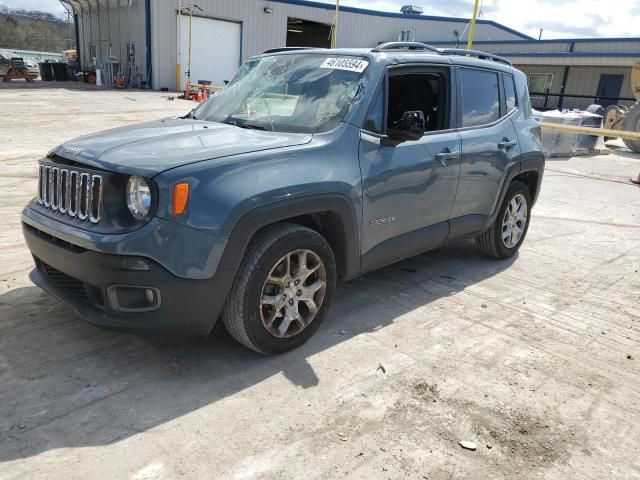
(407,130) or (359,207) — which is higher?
(407,130)

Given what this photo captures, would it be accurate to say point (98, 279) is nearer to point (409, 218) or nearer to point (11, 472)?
point (11, 472)

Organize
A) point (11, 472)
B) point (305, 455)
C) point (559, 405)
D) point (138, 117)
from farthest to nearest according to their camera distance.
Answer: point (138, 117)
point (559, 405)
point (305, 455)
point (11, 472)

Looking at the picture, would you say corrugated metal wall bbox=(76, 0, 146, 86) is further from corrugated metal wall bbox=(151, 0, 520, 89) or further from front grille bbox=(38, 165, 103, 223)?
front grille bbox=(38, 165, 103, 223)

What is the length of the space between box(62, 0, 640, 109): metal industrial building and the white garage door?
5 cm

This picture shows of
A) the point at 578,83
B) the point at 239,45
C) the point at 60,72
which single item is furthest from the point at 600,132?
the point at 60,72

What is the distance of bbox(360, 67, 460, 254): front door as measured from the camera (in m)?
3.70

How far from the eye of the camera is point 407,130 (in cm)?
368

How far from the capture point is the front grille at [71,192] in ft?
9.61

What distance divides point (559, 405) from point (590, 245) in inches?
150

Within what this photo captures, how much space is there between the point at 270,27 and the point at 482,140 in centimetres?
2948

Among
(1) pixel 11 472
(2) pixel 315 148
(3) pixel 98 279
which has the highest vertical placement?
(2) pixel 315 148

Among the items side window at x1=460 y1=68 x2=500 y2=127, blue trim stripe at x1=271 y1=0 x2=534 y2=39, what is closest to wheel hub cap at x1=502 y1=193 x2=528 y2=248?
side window at x1=460 y1=68 x2=500 y2=127

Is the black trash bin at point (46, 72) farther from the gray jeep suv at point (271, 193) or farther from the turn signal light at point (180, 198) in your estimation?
the turn signal light at point (180, 198)

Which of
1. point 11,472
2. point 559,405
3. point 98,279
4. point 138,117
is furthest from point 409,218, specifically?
point 138,117
